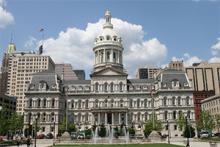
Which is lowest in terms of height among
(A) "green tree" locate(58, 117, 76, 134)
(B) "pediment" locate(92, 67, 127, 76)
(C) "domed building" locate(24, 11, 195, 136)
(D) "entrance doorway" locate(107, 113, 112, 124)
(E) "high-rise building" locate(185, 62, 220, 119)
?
(A) "green tree" locate(58, 117, 76, 134)

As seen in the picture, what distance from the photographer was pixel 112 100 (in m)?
111

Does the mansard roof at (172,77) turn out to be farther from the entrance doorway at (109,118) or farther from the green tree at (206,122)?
the entrance doorway at (109,118)

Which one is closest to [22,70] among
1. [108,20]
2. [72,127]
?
[108,20]

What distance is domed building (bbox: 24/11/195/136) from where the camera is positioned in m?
108

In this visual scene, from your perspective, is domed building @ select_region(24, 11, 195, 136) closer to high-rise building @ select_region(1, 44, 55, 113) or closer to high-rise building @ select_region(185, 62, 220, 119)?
high-rise building @ select_region(185, 62, 220, 119)

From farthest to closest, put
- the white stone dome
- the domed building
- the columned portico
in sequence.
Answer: the white stone dome, the domed building, the columned portico

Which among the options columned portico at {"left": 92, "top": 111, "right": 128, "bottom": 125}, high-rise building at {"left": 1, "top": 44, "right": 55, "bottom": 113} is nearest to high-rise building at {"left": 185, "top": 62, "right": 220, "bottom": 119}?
columned portico at {"left": 92, "top": 111, "right": 128, "bottom": 125}

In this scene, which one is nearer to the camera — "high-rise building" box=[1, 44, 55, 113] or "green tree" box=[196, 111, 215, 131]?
"green tree" box=[196, 111, 215, 131]

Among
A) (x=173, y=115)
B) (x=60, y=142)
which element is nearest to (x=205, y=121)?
(x=173, y=115)

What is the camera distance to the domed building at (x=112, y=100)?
353ft

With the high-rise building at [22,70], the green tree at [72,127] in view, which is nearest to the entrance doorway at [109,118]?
the green tree at [72,127]

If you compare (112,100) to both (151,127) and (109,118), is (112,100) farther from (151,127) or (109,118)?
(151,127)

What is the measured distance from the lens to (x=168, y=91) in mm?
109438

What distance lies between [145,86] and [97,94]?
19.0 m
